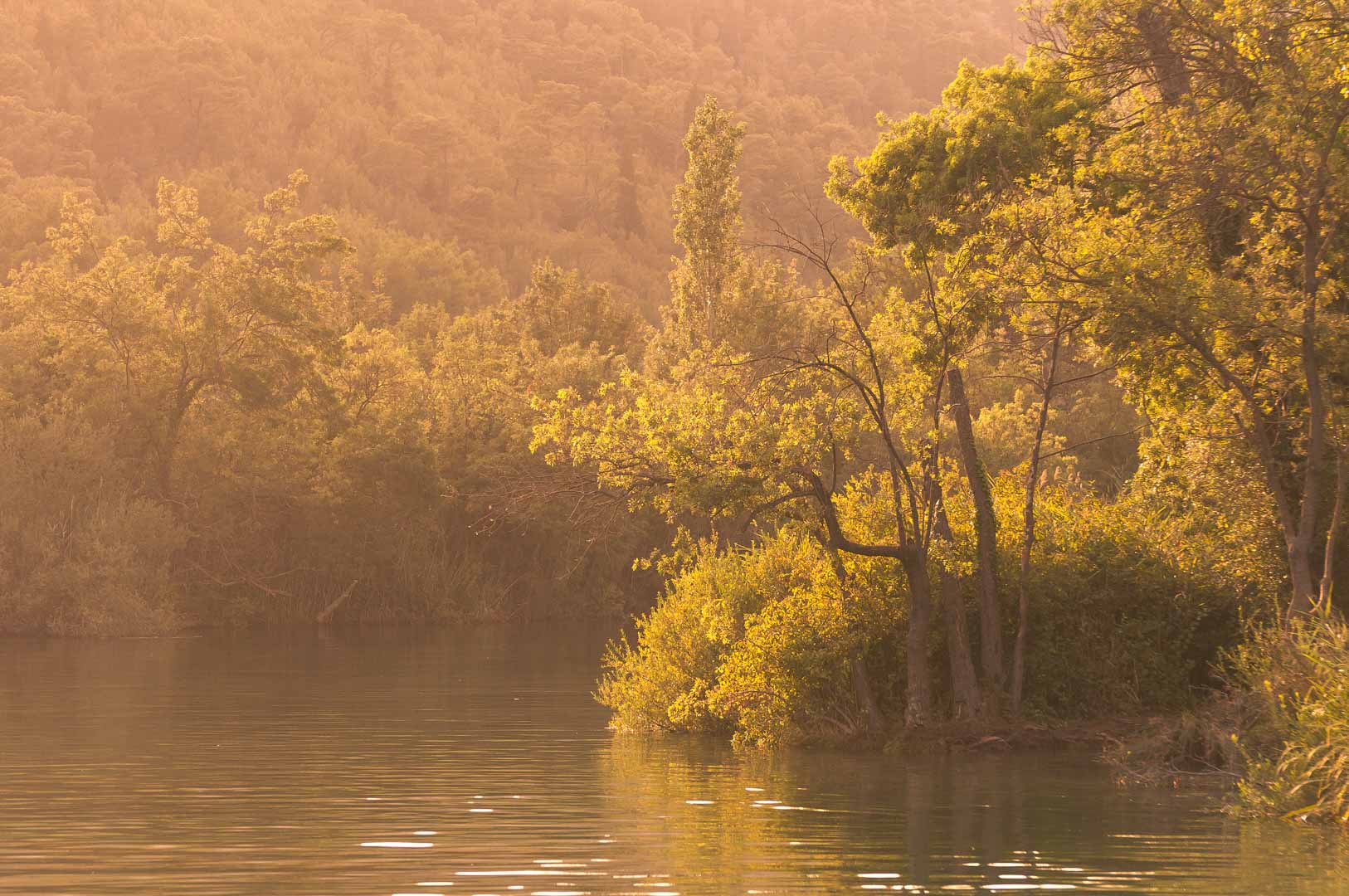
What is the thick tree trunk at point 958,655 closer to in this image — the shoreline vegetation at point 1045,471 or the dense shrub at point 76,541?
the shoreline vegetation at point 1045,471

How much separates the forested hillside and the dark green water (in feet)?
236

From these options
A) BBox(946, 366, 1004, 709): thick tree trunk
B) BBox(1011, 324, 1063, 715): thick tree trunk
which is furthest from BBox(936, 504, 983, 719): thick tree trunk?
BBox(1011, 324, 1063, 715): thick tree trunk

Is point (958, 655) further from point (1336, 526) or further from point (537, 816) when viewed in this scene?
point (537, 816)

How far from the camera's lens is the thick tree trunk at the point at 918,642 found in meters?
24.8

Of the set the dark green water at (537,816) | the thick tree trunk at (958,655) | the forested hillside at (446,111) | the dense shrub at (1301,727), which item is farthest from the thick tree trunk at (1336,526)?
the forested hillside at (446,111)

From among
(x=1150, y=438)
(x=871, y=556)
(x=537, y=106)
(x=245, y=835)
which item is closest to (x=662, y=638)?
(x=871, y=556)

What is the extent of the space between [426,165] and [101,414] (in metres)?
80.3

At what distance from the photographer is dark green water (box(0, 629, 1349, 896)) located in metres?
14.9

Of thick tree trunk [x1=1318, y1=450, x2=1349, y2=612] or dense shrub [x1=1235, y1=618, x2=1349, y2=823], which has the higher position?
thick tree trunk [x1=1318, y1=450, x2=1349, y2=612]

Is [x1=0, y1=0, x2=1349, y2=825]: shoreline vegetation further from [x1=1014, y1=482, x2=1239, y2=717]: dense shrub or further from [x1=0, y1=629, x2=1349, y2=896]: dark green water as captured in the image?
[x1=0, y1=629, x2=1349, y2=896]: dark green water

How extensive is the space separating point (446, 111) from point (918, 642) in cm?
12750

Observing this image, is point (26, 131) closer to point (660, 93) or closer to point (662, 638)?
point (660, 93)

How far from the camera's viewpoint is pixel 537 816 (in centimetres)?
1895

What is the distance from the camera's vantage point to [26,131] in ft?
371
